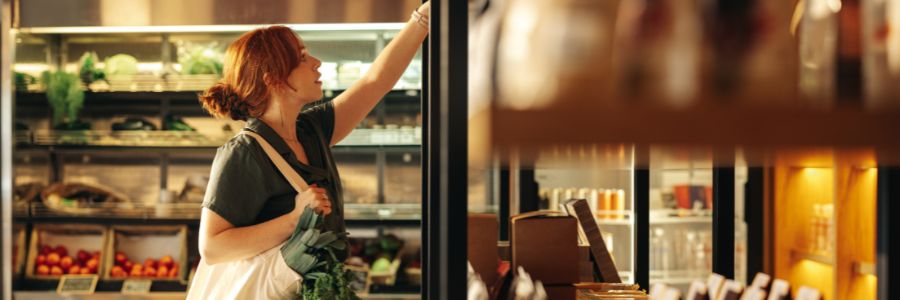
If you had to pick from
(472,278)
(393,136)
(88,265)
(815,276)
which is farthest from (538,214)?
(88,265)

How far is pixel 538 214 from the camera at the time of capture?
1689 mm

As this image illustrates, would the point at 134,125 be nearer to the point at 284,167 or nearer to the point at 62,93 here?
the point at 62,93

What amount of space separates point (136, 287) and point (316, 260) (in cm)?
231

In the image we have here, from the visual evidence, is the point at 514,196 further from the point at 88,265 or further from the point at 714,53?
the point at 714,53

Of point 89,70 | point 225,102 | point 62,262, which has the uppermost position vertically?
point 89,70

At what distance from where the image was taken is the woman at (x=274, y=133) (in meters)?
1.87

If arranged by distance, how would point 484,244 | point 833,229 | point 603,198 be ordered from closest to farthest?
point 484,244, point 833,229, point 603,198

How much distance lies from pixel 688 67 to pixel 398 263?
340cm

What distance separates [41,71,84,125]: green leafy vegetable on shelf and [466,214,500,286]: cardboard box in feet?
9.39

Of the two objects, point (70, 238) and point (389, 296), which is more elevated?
point (70, 238)

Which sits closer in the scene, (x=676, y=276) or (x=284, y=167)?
(x=284, y=167)

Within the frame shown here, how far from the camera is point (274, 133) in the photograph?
1.97m

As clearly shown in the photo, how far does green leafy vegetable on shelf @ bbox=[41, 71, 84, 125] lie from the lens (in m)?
3.96

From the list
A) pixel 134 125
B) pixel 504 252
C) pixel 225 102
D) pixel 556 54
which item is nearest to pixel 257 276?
pixel 225 102
